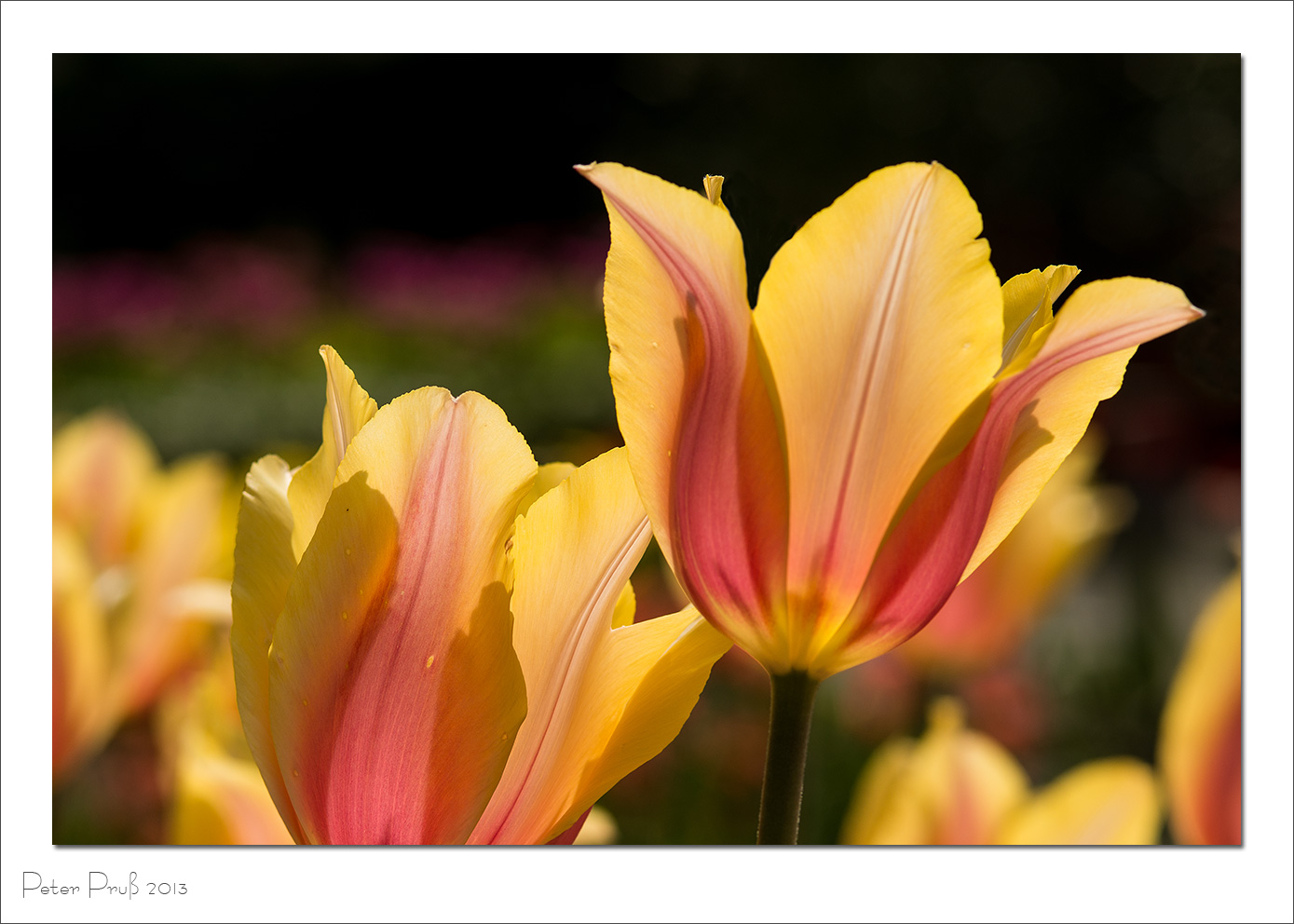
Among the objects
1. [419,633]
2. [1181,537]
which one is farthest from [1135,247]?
[419,633]

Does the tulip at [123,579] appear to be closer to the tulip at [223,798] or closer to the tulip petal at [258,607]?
the tulip at [223,798]

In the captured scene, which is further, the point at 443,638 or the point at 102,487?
the point at 102,487

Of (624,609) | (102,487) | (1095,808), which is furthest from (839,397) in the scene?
(102,487)

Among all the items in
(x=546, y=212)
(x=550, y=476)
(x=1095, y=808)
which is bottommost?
(x=1095, y=808)

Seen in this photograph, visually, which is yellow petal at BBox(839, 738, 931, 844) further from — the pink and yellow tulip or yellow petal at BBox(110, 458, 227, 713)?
yellow petal at BBox(110, 458, 227, 713)

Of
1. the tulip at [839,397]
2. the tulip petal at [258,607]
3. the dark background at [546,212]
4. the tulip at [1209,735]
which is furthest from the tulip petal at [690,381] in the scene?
the dark background at [546,212]

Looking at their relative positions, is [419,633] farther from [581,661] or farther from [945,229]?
[945,229]

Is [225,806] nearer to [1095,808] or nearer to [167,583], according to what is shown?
[167,583]
